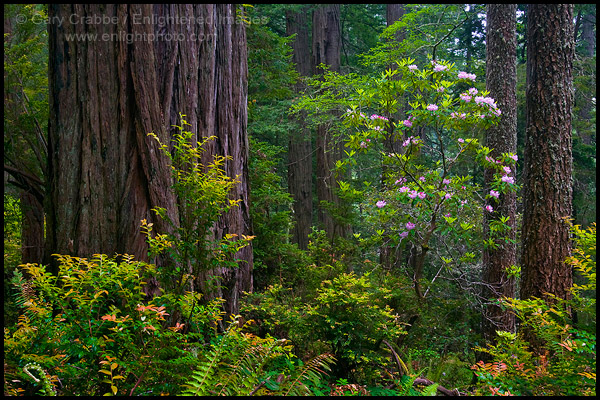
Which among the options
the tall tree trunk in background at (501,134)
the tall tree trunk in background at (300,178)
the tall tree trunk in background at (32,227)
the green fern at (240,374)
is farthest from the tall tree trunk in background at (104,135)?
the tall tree trunk in background at (300,178)

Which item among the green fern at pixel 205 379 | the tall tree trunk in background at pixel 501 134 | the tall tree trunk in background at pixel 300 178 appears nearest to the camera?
the green fern at pixel 205 379

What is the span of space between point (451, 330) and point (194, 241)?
5.71 metres

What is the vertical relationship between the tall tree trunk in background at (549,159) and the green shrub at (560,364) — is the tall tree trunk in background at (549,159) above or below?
above

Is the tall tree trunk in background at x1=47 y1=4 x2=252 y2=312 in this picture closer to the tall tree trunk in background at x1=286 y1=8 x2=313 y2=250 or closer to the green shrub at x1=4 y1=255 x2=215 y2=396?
the green shrub at x1=4 y1=255 x2=215 y2=396

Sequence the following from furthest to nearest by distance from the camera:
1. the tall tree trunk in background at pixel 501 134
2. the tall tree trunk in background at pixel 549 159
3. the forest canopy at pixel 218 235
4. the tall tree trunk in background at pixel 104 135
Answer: the tall tree trunk in background at pixel 501 134 → the tall tree trunk in background at pixel 549 159 → the tall tree trunk in background at pixel 104 135 → the forest canopy at pixel 218 235

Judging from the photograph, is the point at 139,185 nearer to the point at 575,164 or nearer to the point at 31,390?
the point at 31,390

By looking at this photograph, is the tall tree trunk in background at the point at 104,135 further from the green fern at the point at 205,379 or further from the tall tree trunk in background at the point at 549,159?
the tall tree trunk in background at the point at 549,159

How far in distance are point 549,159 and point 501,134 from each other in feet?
6.36

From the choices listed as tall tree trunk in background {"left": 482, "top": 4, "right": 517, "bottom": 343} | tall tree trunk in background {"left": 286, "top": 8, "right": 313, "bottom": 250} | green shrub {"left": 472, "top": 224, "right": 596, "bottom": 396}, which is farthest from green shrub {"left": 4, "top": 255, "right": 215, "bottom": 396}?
tall tree trunk in background {"left": 286, "top": 8, "right": 313, "bottom": 250}

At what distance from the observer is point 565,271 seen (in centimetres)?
402

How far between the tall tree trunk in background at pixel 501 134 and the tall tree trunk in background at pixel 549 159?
1608 millimetres

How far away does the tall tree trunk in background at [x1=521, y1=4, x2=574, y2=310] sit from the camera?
404 cm

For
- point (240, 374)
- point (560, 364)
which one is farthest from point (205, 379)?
point (560, 364)

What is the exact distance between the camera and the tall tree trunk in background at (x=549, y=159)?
4039 mm
